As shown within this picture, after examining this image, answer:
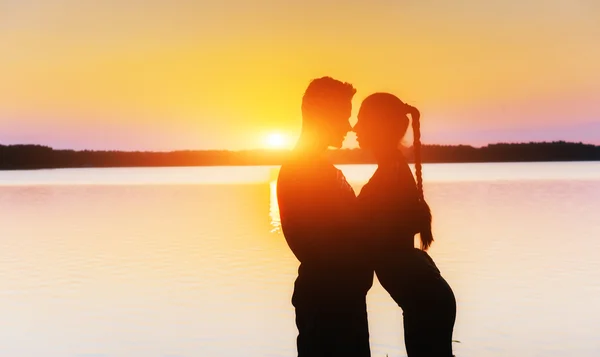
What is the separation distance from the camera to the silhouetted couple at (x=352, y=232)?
14.7 ft

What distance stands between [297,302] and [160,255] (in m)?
16.8

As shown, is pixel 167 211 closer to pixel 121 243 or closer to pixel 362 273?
pixel 121 243

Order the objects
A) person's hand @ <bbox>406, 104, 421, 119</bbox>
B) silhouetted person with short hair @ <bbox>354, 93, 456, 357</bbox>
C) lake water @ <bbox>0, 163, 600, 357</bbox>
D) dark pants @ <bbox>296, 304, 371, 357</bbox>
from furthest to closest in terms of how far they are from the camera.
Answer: lake water @ <bbox>0, 163, 600, 357</bbox>
person's hand @ <bbox>406, 104, 421, 119</bbox>
silhouetted person with short hair @ <bbox>354, 93, 456, 357</bbox>
dark pants @ <bbox>296, 304, 371, 357</bbox>

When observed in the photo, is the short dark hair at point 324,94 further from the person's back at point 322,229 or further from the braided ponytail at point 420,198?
the braided ponytail at point 420,198

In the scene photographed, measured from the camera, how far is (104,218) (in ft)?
115

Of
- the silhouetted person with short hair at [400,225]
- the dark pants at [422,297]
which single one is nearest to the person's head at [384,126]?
the silhouetted person with short hair at [400,225]

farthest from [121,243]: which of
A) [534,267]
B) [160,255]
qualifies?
[534,267]

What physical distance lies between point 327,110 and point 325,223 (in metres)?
0.67

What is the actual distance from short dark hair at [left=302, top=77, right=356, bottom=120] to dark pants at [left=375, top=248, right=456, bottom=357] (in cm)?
120

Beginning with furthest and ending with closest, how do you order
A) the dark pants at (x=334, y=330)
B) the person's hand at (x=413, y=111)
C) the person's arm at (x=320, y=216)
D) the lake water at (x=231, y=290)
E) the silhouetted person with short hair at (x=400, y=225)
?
the lake water at (x=231, y=290) → the person's hand at (x=413, y=111) → the silhouetted person with short hair at (x=400, y=225) → the dark pants at (x=334, y=330) → the person's arm at (x=320, y=216)

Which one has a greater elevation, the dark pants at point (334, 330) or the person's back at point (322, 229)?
the person's back at point (322, 229)

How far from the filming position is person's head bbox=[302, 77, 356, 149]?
4492 mm

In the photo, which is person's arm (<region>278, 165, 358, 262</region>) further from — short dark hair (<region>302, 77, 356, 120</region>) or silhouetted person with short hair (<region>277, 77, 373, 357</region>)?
short dark hair (<region>302, 77, 356, 120</region>)

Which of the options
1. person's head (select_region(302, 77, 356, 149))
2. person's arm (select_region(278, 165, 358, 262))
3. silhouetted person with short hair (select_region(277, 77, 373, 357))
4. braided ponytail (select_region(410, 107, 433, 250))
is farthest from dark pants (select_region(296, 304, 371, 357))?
person's head (select_region(302, 77, 356, 149))
